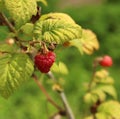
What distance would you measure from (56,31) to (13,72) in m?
0.17

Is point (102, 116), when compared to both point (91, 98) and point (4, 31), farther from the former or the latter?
point (4, 31)

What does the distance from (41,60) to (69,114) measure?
1.57 feet

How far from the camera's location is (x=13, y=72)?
132cm

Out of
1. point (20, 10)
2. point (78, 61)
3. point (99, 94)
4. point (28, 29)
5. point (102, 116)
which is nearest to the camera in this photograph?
point (20, 10)

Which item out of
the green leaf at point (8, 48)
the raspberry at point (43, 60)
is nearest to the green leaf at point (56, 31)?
the raspberry at point (43, 60)

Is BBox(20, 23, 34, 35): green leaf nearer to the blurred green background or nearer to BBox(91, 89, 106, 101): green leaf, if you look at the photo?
BBox(91, 89, 106, 101): green leaf

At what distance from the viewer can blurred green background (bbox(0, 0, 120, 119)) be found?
4641mm

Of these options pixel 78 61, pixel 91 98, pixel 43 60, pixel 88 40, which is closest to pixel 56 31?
pixel 43 60

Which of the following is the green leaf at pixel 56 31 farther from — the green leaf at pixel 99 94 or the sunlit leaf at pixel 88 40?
the green leaf at pixel 99 94

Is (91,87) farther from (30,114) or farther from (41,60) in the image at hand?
(30,114)

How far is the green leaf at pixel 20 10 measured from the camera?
126 centimetres

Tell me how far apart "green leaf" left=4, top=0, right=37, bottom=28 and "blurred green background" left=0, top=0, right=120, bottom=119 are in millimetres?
2452

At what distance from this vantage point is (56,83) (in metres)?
1.87

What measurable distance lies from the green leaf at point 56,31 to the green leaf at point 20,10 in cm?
7
